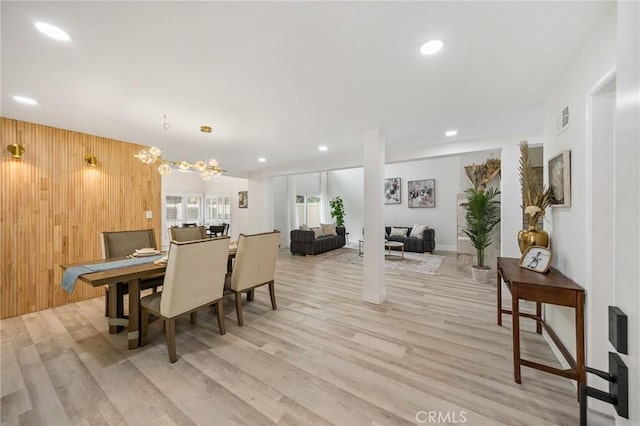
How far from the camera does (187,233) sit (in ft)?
11.7

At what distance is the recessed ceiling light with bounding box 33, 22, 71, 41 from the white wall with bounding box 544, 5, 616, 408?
332 cm

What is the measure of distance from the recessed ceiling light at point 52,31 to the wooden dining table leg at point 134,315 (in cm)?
191

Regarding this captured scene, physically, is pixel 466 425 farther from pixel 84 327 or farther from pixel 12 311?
pixel 12 311

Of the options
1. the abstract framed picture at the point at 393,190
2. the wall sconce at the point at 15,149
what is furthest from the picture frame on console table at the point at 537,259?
the abstract framed picture at the point at 393,190

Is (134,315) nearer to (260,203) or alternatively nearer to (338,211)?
(260,203)

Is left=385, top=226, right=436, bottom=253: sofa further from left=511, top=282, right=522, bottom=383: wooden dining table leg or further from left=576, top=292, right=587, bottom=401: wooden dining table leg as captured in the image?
left=576, top=292, right=587, bottom=401: wooden dining table leg

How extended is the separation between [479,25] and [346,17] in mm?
837

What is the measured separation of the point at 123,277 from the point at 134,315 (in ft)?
1.43

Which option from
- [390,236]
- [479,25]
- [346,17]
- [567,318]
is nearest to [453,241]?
[390,236]

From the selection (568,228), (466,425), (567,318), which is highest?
(568,228)

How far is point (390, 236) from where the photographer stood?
7.42m

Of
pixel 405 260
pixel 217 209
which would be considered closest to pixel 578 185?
pixel 405 260

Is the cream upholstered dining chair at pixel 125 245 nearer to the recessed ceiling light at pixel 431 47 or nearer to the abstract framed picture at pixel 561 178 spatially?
the recessed ceiling light at pixel 431 47

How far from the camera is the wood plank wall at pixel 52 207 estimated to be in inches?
112
